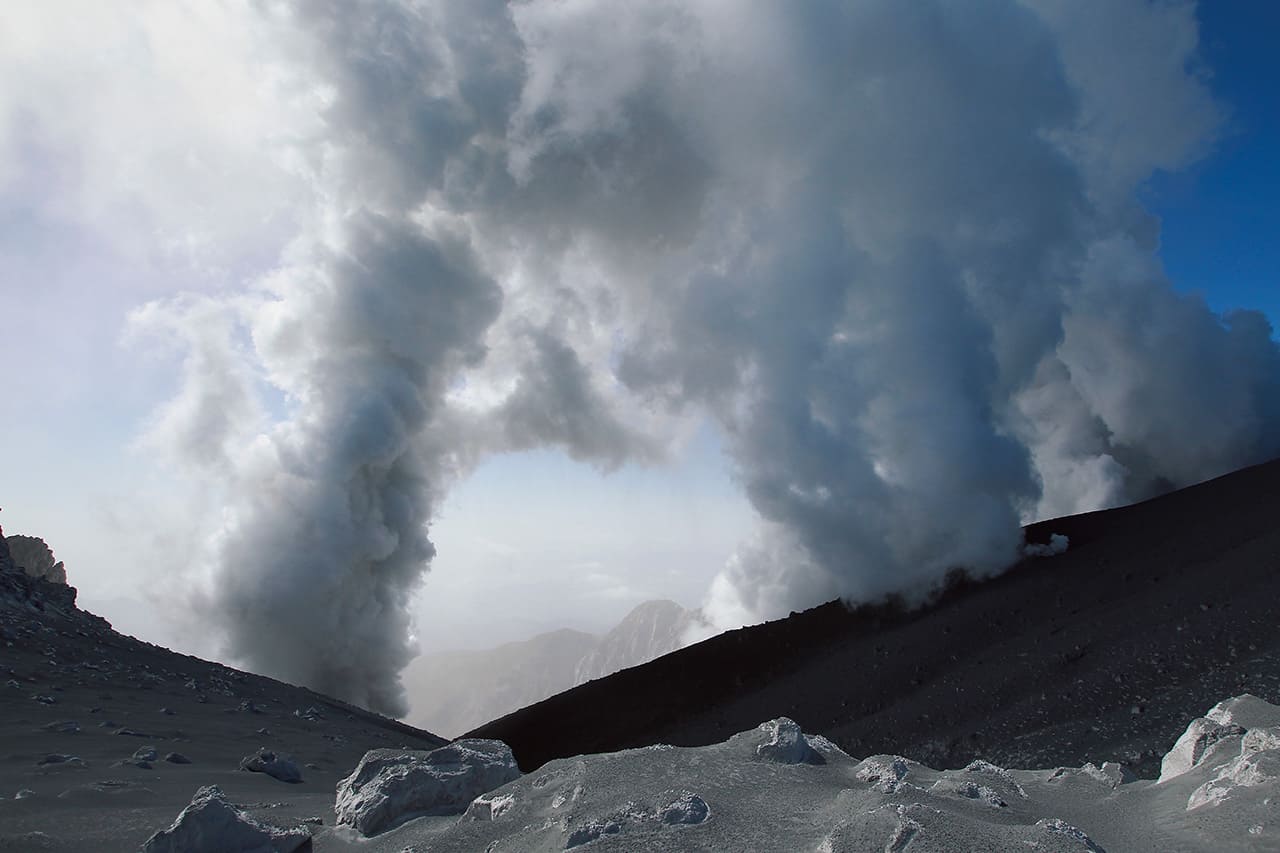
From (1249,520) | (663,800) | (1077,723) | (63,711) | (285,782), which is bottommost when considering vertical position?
(1077,723)

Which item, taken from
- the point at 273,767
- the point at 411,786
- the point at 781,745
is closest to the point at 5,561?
the point at 273,767

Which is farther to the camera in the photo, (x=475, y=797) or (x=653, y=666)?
(x=653, y=666)

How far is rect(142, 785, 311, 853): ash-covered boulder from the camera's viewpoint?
15.2 feet

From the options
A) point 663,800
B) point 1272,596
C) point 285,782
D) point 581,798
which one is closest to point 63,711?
point 285,782

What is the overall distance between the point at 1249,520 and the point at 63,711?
4245 cm

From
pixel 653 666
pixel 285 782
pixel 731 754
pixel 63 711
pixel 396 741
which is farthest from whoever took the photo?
pixel 653 666

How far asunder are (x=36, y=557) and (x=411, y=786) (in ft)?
201

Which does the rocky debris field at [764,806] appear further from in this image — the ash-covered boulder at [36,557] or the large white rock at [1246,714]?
the ash-covered boulder at [36,557]

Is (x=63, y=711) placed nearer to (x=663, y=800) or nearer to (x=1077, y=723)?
(x=663, y=800)

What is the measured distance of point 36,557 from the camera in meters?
51.2

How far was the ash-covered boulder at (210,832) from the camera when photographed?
4621 mm

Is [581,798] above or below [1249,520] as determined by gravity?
below

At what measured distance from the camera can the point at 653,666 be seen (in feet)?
150

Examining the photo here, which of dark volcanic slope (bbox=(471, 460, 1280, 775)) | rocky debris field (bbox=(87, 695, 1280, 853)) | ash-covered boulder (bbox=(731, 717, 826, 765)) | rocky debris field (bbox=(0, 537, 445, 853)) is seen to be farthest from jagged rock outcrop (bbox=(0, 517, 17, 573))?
ash-covered boulder (bbox=(731, 717, 826, 765))
